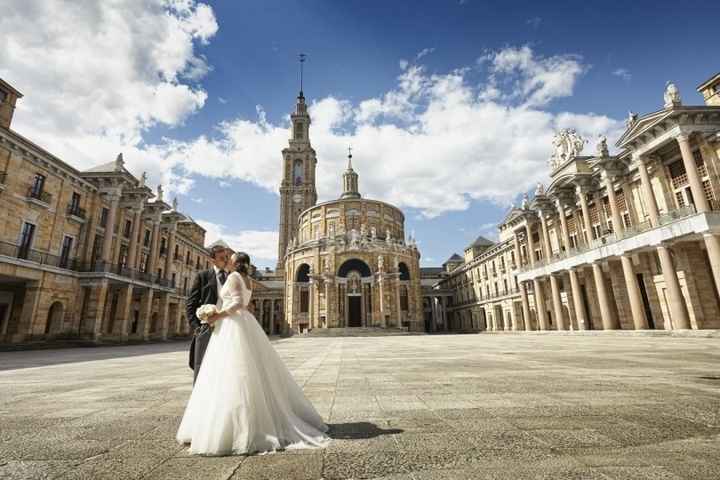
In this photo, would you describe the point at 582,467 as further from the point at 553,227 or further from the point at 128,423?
the point at 553,227

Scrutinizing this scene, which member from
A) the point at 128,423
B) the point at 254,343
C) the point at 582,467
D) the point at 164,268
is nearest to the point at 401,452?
the point at 582,467

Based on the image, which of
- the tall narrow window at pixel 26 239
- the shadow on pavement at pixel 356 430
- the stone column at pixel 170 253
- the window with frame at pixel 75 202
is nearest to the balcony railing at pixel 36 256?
the tall narrow window at pixel 26 239

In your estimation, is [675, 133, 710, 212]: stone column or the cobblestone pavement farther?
[675, 133, 710, 212]: stone column

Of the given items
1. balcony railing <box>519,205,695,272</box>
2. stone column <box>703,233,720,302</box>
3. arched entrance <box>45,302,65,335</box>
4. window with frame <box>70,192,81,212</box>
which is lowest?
arched entrance <box>45,302,65,335</box>

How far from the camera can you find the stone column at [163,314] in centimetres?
3218

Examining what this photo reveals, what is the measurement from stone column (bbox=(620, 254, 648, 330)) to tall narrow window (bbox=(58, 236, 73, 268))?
37446mm

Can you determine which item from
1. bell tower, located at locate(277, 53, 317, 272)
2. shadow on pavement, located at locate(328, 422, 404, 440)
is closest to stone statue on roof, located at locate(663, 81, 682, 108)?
shadow on pavement, located at locate(328, 422, 404, 440)

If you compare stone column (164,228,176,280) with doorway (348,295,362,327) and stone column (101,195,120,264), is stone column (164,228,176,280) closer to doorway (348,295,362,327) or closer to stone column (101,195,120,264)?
stone column (101,195,120,264)

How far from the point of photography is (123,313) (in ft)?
88.4

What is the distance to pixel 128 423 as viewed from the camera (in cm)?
382

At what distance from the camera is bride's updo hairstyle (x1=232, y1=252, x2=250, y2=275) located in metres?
3.97

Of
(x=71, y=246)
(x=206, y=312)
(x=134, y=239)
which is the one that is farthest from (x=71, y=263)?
(x=206, y=312)

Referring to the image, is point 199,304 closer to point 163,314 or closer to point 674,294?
point 674,294

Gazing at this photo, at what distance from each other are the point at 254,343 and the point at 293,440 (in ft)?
3.26
